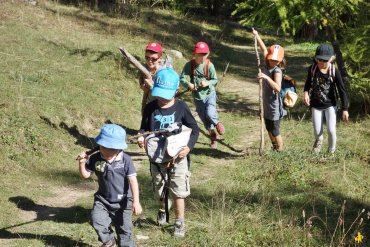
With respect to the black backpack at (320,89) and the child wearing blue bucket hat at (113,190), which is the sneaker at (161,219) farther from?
the black backpack at (320,89)

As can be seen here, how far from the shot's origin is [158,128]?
5.75 m

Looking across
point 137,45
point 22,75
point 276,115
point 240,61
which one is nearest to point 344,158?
point 276,115

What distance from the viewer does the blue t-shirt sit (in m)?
5.16

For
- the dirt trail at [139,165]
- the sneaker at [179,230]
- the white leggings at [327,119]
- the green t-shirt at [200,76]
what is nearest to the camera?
the sneaker at [179,230]

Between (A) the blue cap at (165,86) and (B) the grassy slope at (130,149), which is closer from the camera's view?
(A) the blue cap at (165,86)

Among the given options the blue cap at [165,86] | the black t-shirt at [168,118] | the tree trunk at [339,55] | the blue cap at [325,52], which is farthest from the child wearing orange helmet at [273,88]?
the tree trunk at [339,55]

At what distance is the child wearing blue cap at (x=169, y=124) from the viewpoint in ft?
18.6

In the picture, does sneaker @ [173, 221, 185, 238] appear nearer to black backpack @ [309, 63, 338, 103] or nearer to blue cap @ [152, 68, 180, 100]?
blue cap @ [152, 68, 180, 100]

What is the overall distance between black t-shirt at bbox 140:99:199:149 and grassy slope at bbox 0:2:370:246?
3.14 feet

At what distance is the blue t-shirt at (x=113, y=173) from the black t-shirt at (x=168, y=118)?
2.15ft

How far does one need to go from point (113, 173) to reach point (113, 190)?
0.54 feet

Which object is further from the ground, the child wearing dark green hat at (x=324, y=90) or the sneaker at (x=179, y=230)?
the child wearing dark green hat at (x=324, y=90)

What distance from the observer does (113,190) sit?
520 centimetres

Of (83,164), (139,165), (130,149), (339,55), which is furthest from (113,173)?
(339,55)
